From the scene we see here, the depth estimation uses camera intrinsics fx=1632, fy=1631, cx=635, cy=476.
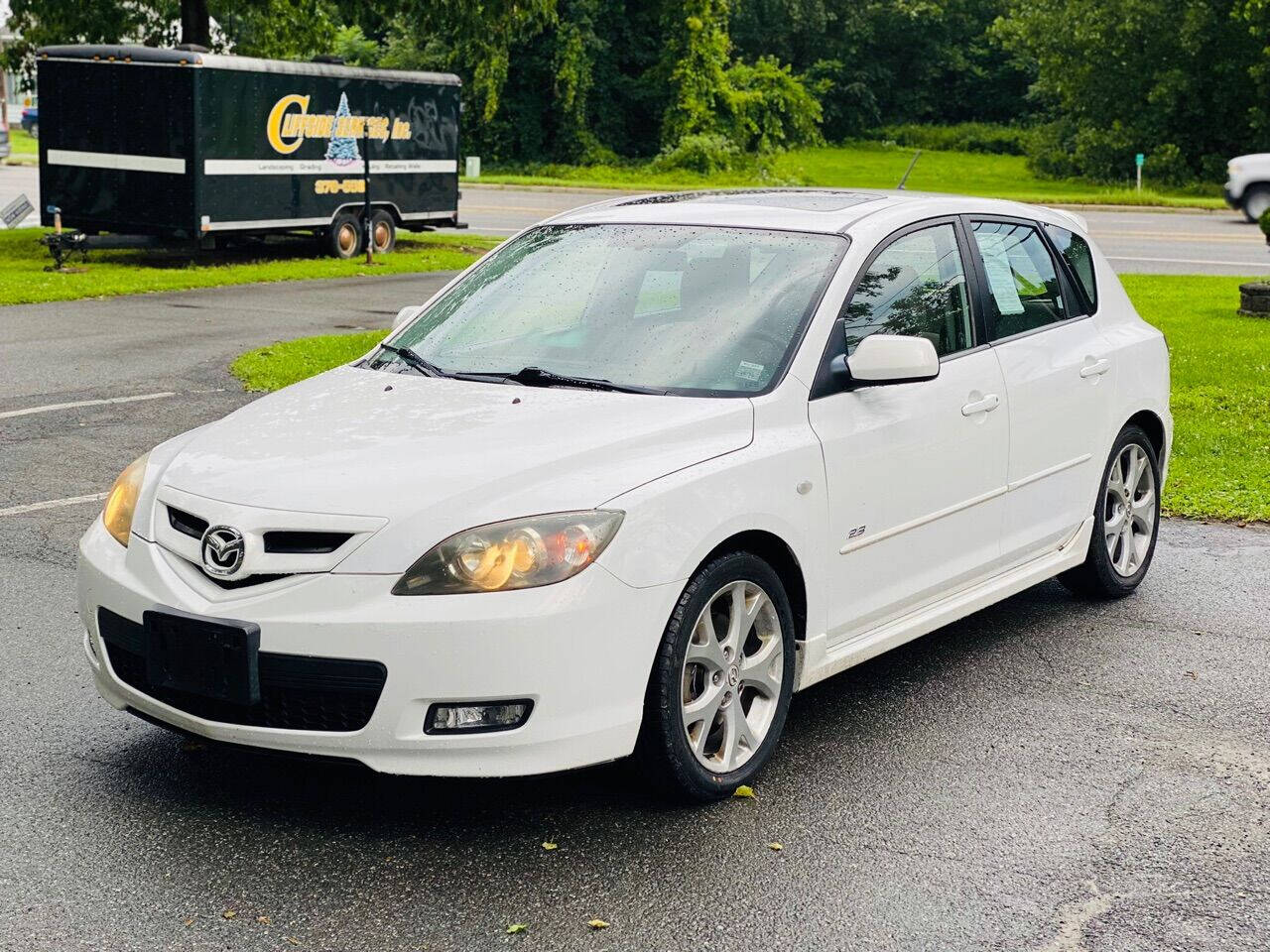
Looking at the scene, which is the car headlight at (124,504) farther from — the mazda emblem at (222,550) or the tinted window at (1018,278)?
the tinted window at (1018,278)

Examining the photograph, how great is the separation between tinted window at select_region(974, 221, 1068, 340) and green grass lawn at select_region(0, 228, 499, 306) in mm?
14247

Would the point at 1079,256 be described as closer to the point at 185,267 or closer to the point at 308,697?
the point at 308,697

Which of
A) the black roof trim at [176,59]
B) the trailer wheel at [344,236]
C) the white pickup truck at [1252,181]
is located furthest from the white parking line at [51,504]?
the white pickup truck at [1252,181]

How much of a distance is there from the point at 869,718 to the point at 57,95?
20.4 meters

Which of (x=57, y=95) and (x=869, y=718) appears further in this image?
(x=57, y=95)

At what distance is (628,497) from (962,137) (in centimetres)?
7199

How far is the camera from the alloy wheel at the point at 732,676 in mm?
4527

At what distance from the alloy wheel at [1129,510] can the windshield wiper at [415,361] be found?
2944 mm

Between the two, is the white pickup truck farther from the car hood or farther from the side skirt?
the car hood

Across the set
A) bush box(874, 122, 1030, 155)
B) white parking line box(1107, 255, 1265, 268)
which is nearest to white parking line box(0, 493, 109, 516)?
white parking line box(1107, 255, 1265, 268)

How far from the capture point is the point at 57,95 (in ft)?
74.8

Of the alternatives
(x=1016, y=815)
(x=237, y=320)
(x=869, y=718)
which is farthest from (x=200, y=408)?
(x=1016, y=815)

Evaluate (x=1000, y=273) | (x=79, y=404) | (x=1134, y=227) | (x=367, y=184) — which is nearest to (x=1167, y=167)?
(x=1134, y=227)

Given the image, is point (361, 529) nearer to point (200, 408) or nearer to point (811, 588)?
point (811, 588)
